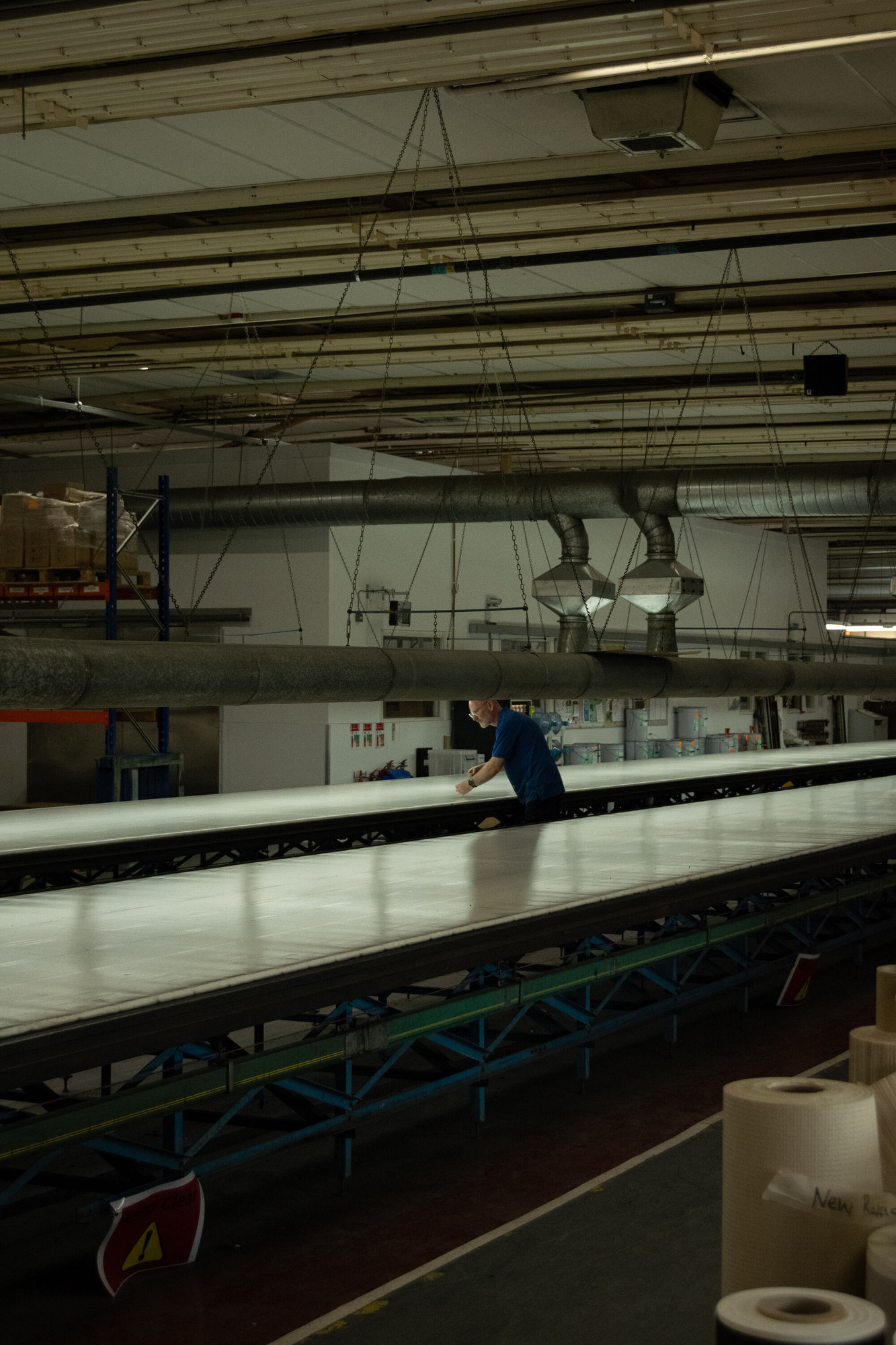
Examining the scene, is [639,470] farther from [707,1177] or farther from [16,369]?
[707,1177]

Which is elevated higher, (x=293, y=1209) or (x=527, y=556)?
(x=527, y=556)

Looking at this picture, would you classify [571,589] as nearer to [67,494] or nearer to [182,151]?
[67,494]

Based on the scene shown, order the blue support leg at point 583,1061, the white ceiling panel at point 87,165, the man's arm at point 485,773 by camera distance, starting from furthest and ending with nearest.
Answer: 1. the man's arm at point 485,773
2. the blue support leg at point 583,1061
3. the white ceiling panel at point 87,165

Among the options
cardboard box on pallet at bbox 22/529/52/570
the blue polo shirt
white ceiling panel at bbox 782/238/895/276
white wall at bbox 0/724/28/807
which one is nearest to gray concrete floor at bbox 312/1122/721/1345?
the blue polo shirt

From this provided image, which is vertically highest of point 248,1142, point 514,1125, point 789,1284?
point 789,1284

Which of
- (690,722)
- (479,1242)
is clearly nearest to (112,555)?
(479,1242)

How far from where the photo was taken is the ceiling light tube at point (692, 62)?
4637 millimetres

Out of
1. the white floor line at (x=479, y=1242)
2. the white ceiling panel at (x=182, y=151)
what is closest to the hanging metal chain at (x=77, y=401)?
the white ceiling panel at (x=182, y=151)

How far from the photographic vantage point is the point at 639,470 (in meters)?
11.3

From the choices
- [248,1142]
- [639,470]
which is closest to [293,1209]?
[248,1142]

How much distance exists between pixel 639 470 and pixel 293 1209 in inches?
306

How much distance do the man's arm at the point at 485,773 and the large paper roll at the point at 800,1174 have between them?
6.84 metres

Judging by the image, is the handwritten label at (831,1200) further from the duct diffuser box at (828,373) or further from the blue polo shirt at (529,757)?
the duct diffuser box at (828,373)

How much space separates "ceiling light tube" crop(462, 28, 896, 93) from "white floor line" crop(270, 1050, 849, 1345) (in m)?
4.24
